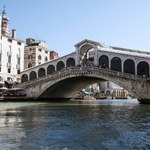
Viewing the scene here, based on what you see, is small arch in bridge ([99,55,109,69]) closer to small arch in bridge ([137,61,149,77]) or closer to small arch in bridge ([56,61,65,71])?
small arch in bridge ([137,61,149,77])

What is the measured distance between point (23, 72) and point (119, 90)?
65.5 m

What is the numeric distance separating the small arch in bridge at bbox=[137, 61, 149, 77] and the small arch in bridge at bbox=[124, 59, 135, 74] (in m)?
0.86

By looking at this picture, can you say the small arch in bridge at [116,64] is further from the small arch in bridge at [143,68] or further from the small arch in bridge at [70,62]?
the small arch in bridge at [70,62]

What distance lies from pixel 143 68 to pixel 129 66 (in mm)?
2061

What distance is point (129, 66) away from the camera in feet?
145

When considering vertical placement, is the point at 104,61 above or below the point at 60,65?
below

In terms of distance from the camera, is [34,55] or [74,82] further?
[34,55]

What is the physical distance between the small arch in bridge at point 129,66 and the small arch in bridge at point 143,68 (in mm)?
857

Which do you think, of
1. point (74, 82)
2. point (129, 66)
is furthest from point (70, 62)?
point (129, 66)

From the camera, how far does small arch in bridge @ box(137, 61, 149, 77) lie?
42188 millimetres

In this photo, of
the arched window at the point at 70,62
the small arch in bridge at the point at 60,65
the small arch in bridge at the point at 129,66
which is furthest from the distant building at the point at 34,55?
the small arch in bridge at the point at 129,66

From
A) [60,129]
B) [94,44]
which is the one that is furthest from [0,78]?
[60,129]

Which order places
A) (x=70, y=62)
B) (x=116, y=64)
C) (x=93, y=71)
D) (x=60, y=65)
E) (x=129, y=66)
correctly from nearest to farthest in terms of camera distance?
(x=93, y=71)
(x=129, y=66)
(x=116, y=64)
(x=70, y=62)
(x=60, y=65)

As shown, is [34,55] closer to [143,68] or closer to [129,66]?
[129,66]
